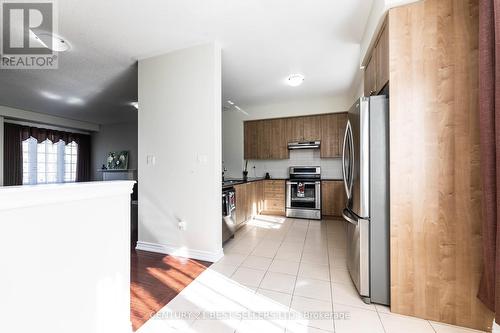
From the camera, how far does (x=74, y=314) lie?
104 centimetres

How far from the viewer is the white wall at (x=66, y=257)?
81 centimetres

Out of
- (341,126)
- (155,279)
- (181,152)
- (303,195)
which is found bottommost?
(155,279)

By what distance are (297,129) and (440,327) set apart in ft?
13.8

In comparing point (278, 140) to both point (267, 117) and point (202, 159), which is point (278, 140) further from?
point (202, 159)

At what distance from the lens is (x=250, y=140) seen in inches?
217

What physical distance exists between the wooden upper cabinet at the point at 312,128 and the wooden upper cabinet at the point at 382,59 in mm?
2877

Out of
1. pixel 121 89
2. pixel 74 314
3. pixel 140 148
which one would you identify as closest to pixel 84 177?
pixel 121 89

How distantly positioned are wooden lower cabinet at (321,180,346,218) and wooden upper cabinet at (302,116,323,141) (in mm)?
1120

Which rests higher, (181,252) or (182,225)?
(182,225)

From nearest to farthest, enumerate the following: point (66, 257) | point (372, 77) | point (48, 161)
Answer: point (66, 257)
point (372, 77)
point (48, 161)

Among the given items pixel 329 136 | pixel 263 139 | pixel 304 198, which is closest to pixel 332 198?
pixel 304 198

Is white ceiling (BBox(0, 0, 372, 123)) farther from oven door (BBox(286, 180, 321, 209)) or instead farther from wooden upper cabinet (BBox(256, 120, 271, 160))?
oven door (BBox(286, 180, 321, 209))

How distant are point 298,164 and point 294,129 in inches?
35.8

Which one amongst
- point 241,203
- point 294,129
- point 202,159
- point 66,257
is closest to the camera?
point 66,257
